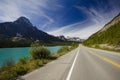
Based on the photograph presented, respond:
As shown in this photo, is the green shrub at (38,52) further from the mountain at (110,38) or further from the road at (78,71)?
the mountain at (110,38)

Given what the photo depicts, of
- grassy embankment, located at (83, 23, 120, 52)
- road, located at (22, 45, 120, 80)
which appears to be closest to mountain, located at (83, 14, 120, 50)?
grassy embankment, located at (83, 23, 120, 52)

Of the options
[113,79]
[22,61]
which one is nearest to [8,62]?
[22,61]

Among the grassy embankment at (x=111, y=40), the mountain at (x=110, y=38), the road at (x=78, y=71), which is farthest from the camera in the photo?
the mountain at (x=110, y=38)

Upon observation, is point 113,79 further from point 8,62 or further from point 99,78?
point 8,62

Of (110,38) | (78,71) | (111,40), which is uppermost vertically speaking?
(110,38)

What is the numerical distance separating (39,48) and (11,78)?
13.8m

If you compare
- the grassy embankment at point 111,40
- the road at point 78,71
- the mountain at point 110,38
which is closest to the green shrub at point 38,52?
the road at point 78,71

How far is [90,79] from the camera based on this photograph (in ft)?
25.6

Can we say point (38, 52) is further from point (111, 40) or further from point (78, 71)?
point (111, 40)

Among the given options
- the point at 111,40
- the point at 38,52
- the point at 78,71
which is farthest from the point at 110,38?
the point at 78,71

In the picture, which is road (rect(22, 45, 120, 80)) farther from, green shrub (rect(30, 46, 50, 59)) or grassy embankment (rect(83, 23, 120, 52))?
grassy embankment (rect(83, 23, 120, 52))

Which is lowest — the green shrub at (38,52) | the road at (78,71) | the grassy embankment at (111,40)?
the road at (78,71)

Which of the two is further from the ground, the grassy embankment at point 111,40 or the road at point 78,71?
the grassy embankment at point 111,40

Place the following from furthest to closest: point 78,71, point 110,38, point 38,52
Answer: point 110,38 → point 38,52 → point 78,71
